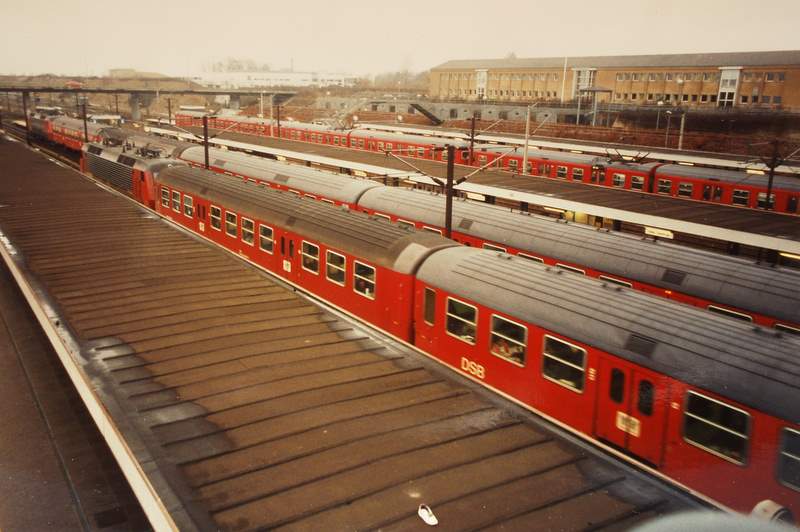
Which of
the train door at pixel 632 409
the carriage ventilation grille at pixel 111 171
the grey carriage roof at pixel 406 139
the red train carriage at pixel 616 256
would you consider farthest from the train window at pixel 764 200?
the carriage ventilation grille at pixel 111 171

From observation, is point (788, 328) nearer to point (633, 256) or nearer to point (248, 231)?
point (633, 256)

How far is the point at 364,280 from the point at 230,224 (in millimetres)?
8653

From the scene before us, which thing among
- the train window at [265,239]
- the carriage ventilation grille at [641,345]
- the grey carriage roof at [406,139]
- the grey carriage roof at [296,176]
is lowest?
the train window at [265,239]

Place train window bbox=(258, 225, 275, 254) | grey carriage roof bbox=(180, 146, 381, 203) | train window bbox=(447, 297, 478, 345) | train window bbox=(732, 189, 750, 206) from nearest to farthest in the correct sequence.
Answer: train window bbox=(447, 297, 478, 345), train window bbox=(258, 225, 275, 254), grey carriage roof bbox=(180, 146, 381, 203), train window bbox=(732, 189, 750, 206)

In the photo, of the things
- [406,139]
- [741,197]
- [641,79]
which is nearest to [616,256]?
[741,197]

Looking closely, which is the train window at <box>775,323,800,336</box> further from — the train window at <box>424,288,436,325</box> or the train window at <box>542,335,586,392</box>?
the train window at <box>424,288,436,325</box>

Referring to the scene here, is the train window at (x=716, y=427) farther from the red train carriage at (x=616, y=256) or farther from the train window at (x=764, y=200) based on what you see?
the train window at (x=764, y=200)

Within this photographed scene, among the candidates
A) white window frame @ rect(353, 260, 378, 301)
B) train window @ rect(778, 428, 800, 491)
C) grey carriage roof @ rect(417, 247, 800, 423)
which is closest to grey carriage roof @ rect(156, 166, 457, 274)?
white window frame @ rect(353, 260, 378, 301)

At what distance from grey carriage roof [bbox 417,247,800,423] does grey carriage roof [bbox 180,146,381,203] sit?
11033 millimetres

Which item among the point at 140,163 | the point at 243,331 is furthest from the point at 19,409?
the point at 140,163

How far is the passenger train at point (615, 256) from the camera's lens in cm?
1148

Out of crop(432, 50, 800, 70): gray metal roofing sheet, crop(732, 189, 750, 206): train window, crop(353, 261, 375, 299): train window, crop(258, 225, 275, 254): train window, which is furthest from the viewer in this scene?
crop(432, 50, 800, 70): gray metal roofing sheet

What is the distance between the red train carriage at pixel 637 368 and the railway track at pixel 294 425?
2207 mm

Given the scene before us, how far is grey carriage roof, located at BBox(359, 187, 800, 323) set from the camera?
11477 mm
